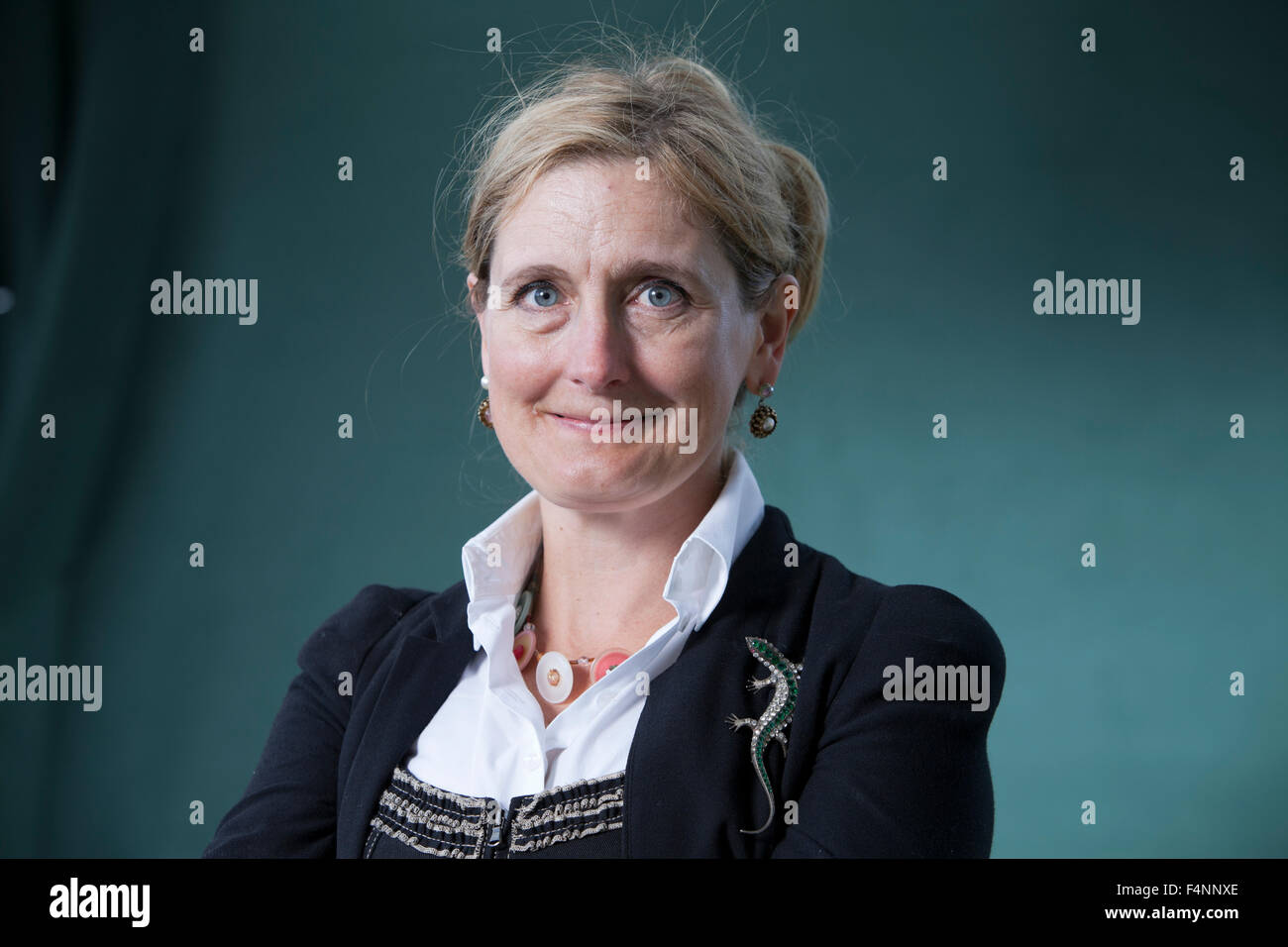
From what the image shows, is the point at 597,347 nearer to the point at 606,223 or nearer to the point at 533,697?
the point at 606,223

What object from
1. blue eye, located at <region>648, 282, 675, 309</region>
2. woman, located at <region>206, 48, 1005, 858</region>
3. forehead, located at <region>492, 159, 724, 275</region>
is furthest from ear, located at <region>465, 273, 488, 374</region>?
blue eye, located at <region>648, 282, 675, 309</region>

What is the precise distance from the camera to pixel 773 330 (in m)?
1.59

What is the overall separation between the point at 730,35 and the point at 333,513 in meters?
1.14

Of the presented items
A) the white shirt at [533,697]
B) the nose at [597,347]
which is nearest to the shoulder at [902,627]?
the white shirt at [533,697]

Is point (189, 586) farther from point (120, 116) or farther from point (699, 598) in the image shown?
point (699, 598)

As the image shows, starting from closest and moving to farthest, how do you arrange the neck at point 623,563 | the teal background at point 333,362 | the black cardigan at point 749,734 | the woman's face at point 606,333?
the black cardigan at point 749,734 < the woman's face at point 606,333 < the neck at point 623,563 < the teal background at point 333,362

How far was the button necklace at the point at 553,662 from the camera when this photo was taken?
4.87 feet

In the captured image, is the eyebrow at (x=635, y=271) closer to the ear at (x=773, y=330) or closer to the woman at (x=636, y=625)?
the woman at (x=636, y=625)

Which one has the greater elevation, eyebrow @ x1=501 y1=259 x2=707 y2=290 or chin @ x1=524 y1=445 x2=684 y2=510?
eyebrow @ x1=501 y1=259 x2=707 y2=290

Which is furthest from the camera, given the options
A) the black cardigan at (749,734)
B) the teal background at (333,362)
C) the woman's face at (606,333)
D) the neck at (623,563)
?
the teal background at (333,362)

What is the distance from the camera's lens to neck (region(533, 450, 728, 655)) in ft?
4.99

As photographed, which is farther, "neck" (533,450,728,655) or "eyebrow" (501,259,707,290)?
"neck" (533,450,728,655)

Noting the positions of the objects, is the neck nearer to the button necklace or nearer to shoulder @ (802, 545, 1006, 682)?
the button necklace
